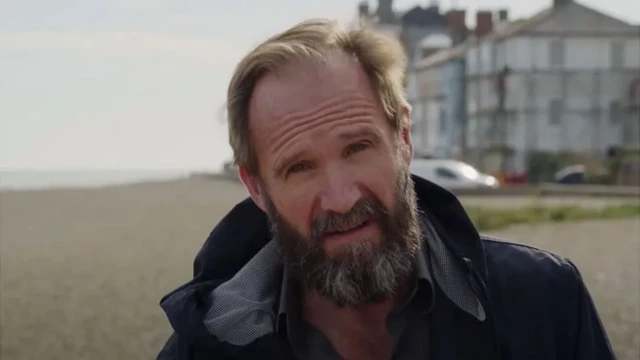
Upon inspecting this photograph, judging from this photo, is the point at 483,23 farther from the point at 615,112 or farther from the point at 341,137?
the point at 341,137

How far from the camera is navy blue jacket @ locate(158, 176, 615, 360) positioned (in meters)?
2.68

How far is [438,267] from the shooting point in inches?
110

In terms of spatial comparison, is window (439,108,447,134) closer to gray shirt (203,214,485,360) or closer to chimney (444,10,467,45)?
chimney (444,10,467,45)

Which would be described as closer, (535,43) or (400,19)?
(535,43)

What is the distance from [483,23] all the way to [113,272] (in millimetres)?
64345

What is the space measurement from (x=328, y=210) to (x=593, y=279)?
9276 mm

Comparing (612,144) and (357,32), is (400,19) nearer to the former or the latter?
(612,144)

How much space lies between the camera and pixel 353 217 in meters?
2.66

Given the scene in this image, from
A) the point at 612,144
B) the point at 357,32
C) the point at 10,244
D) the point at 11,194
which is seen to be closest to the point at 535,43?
the point at 612,144

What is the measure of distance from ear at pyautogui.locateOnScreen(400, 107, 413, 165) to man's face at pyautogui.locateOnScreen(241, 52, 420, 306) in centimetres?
3

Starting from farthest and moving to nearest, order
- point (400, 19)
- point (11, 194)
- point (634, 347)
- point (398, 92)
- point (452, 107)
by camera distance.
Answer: point (400, 19) → point (452, 107) → point (11, 194) → point (634, 347) → point (398, 92)

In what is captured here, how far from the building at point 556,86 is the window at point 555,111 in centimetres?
6

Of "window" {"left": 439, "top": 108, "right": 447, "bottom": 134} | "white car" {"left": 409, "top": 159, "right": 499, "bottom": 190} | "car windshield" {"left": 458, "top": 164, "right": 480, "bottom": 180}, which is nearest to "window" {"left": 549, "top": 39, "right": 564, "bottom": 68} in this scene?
"window" {"left": 439, "top": 108, "right": 447, "bottom": 134}

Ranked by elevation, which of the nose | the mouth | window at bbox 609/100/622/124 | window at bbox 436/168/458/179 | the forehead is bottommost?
window at bbox 609/100/622/124
